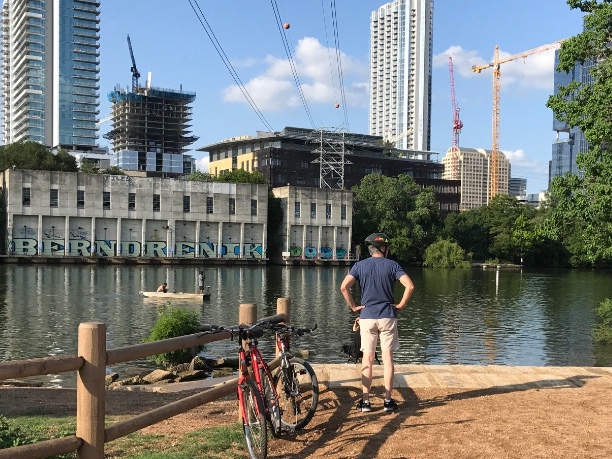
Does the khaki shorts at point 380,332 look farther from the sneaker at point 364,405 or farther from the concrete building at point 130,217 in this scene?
the concrete building at point 130,217

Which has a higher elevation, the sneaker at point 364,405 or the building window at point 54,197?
the building window at point 54,197

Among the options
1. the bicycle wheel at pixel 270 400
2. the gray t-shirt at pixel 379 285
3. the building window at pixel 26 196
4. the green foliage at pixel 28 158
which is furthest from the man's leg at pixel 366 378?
the green foliage at pixel 28 158

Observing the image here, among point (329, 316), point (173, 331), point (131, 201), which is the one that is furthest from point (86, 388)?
point (131, 201)

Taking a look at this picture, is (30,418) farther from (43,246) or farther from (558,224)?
(43,246)

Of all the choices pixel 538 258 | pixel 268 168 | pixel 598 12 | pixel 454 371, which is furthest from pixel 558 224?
pixel 268 168

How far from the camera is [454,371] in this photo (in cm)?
1123

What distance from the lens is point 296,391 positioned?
24.8ft

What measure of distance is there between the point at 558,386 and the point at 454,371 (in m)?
1.70

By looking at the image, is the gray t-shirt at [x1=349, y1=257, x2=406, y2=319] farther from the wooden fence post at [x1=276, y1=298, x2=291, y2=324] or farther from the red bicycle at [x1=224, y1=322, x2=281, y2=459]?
the red bicycle at [x1=224, y1=322, x2=281, y2=459]

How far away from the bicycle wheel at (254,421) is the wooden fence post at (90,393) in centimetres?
148

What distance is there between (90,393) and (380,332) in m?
4.19

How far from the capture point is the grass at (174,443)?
660 cm

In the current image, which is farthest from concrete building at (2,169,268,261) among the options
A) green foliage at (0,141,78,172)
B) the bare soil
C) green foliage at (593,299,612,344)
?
the bare soil

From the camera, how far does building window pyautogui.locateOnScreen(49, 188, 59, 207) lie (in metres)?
85.9
